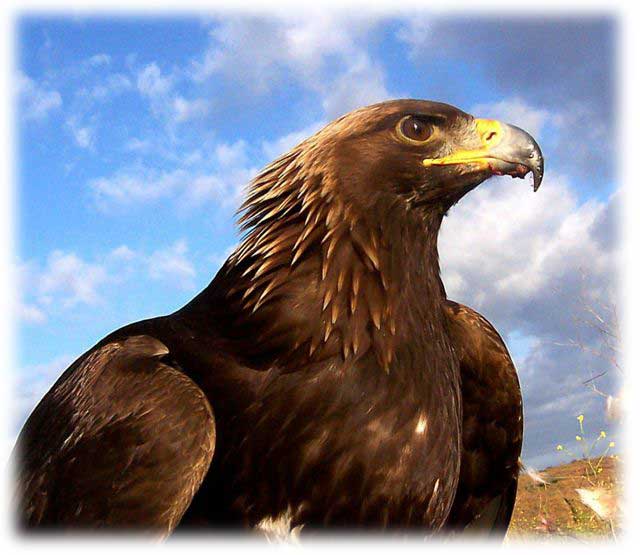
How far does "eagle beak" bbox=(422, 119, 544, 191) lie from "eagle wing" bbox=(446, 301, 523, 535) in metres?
1.37

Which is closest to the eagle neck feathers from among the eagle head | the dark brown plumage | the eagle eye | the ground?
the dark brown plumage

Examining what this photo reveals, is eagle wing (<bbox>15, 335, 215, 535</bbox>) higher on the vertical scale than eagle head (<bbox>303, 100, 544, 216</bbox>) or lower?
lower

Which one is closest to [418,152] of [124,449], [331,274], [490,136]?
[490,136]

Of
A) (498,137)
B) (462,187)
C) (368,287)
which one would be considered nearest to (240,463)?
(368,287)

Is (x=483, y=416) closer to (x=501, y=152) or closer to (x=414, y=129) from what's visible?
(x=501, y=152)

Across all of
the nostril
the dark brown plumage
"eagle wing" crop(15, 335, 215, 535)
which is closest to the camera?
"eagle wing" crop(15, 335, 215, 535)

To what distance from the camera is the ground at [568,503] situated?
23.7 feet

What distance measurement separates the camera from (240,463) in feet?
14.9

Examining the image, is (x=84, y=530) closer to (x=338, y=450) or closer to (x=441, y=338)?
(x=338, y=450)

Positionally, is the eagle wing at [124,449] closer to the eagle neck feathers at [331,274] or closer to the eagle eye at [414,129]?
the eagle neck feathers at [331,274]

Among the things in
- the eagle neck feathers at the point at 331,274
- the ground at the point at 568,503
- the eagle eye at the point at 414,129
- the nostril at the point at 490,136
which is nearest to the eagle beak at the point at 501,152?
the nostril at the point at 490,136

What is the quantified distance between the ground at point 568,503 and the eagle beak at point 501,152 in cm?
283

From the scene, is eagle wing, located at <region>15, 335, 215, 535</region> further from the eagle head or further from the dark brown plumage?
the eagle head

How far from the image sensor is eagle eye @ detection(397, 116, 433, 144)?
5141 mm
